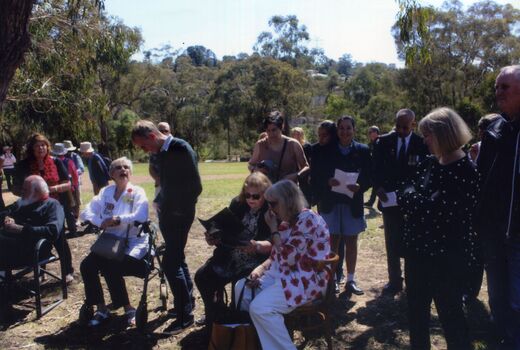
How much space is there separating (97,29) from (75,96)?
162cm

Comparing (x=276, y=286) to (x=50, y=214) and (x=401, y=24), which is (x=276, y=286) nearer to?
(x=50, y=214)

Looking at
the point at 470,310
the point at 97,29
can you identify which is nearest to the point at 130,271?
the point at 470,310

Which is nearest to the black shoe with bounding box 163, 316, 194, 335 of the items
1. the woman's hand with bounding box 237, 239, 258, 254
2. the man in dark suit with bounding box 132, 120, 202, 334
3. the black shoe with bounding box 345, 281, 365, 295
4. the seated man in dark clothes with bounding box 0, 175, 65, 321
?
the man in dark suit with bounding box 132, 120, 202, 334

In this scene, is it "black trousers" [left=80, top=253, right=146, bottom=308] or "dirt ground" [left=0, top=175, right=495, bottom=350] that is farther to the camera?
"black trousers" [left=80, top=253, right=146, bottom=308]

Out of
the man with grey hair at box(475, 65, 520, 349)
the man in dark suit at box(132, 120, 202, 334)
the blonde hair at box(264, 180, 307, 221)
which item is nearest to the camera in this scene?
the man with grey hair at box(475, 65, 520, 349)

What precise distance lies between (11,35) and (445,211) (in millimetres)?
3276

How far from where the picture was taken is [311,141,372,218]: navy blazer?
539 centimetres

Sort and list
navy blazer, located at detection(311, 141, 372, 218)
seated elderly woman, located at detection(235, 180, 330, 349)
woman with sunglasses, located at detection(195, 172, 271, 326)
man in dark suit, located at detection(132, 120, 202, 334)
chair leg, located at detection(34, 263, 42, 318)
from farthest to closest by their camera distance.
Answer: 1. navy blazer, located at detection(311, 141, 372, 218)
2. chair leg, located at detection(34, 263, 42, 318)
3. man in dark suit, located at detection(132, 120, 202, 334)
4. woman with sunglasses, located at detection(195, 172, 271, 326)
5. seated elderly woman, located at detection(235, 180, 330, 349)

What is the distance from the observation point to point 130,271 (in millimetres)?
4887

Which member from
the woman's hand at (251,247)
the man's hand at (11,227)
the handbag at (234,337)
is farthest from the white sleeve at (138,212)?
the handbag at (234,337)

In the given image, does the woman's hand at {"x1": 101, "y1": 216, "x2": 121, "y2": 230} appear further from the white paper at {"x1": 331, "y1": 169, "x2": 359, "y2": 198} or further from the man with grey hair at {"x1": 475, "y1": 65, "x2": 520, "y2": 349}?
the man with grey hair at {"x1": 475, "y1": 65, "x2": 520, "y2": 349}

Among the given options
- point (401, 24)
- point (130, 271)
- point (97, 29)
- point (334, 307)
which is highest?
point (97, 29)

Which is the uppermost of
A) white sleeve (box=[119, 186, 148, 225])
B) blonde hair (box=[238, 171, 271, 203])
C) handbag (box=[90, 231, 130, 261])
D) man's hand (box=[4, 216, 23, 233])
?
blonde hair (box=[238, 171, 271, 203])

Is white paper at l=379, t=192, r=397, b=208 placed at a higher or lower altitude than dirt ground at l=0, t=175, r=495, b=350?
A: higher
